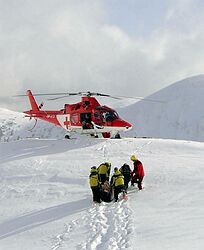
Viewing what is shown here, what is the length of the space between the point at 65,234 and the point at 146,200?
3.94 metres

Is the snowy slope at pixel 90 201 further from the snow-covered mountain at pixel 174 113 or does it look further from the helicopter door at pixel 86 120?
the snow-covered mountain at pixel 174 113

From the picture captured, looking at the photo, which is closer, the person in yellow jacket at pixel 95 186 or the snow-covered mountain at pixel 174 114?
the person in yellow jacket at pixel 95 186

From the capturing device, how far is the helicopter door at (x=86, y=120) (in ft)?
82.9

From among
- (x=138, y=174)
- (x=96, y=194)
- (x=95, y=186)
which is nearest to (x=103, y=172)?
(x=95, y=186)

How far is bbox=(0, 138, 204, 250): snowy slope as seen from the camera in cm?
1081

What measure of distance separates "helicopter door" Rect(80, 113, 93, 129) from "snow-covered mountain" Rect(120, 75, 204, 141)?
12771 centimetres

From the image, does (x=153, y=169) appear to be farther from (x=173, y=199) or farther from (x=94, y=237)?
(x=94, y=237)

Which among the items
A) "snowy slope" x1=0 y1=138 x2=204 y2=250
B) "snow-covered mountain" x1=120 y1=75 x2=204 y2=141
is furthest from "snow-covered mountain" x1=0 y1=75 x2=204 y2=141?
"snowy slope" x1=0 y1=138 x2=204 y2=250

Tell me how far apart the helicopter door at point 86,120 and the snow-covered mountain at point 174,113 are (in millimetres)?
127713

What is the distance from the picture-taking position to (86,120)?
25.3 meters

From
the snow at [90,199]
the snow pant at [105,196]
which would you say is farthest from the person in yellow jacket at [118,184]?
the snow at [90,199]

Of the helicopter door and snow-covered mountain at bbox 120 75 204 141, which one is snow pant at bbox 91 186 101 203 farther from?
snow-covered mountain at bbox 120 75 204 141

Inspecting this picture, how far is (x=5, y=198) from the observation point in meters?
17.1

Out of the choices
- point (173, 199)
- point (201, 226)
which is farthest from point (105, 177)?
point (201, 226)
